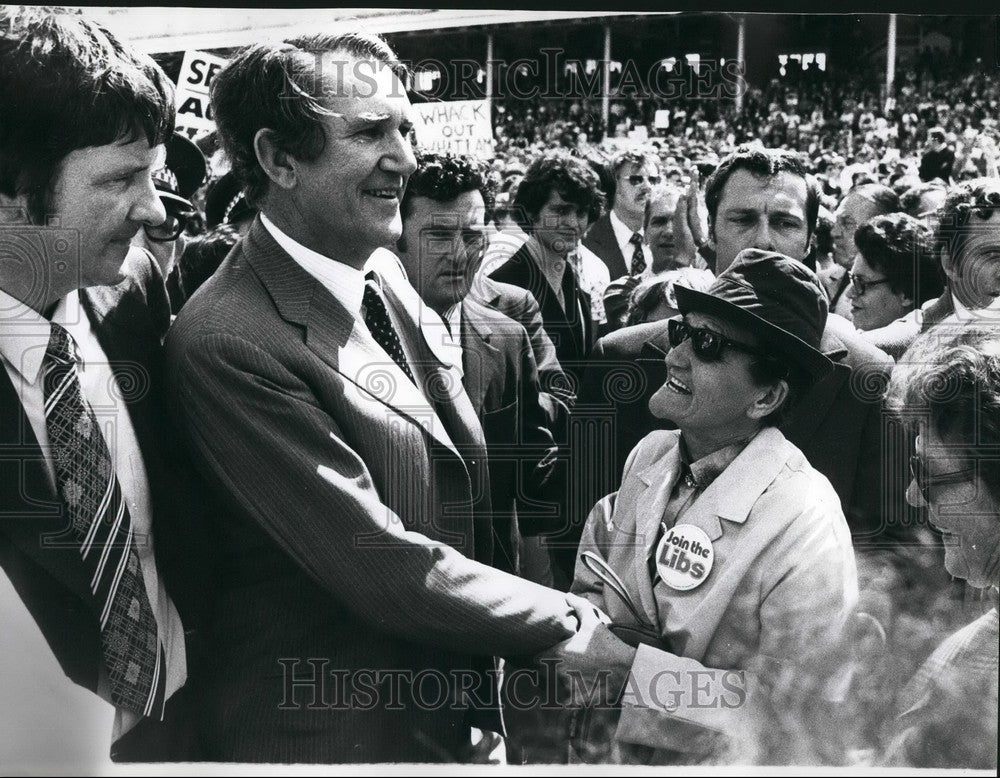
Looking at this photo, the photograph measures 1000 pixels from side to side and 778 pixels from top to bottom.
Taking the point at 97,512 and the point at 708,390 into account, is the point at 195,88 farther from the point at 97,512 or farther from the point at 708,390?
the point at 708,390

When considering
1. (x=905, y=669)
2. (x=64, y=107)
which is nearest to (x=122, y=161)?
(x=64, y=107)

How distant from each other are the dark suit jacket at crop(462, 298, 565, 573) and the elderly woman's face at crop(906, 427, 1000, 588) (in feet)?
3.88

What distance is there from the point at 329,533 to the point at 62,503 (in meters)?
0.83

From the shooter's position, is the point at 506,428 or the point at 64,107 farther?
the point at 506,428

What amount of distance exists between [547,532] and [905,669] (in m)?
1.24

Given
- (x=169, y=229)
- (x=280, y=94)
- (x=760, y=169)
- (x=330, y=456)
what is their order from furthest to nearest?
1. (x=760, y=169)
2. (x=169, y=229)
3. (x=280, y=94)
4. (x=330, y=456)

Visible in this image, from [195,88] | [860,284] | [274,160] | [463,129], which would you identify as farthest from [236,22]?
[860,284]

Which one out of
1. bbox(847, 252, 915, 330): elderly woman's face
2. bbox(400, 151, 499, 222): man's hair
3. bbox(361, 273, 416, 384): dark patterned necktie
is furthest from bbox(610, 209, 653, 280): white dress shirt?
bbox(361, 273, 416, 384): dark patterned necktie

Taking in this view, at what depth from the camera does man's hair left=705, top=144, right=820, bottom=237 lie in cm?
409

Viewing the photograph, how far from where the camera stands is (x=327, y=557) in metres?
3.82

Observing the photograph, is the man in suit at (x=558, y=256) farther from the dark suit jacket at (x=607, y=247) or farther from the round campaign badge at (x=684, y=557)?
the round campaign badge at (x=684, y=557)

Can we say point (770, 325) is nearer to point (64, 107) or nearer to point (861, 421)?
point (861, 421)

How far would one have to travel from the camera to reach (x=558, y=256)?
4.09 m

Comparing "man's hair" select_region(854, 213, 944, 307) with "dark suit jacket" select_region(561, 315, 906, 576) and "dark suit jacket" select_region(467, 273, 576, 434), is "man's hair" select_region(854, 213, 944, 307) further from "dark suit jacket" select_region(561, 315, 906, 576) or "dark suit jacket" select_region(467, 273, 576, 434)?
"dark suit jacket" select_region(467, 273, 576, 434)
